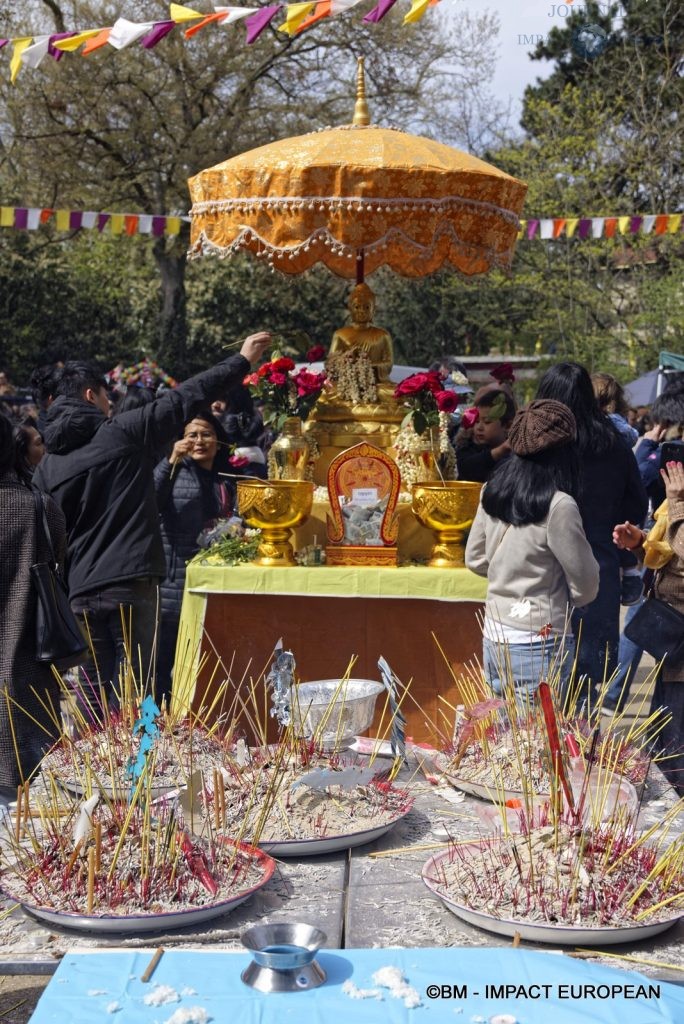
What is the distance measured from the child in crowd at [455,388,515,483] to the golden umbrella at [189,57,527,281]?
26.7 inches

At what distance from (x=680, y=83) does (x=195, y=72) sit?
6.65 m

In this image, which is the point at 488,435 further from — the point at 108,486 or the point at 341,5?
the point at 341,5

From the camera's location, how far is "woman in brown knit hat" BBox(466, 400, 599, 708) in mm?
3113

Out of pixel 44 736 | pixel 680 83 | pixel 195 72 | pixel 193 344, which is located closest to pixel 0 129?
pixel 195 72

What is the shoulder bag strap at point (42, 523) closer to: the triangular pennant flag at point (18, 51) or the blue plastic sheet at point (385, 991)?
the blue plastic sheet at point (385, 991)

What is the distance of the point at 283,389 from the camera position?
14.5ft

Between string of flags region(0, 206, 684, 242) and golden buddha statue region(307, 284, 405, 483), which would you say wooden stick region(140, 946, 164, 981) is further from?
string of flags region(0, 206, 684, 242)

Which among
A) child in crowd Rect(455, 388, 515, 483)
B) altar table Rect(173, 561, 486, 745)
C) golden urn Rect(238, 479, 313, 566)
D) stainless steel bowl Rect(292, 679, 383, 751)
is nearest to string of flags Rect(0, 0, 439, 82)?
child in crowd Rect(455, 388, 515, 483)

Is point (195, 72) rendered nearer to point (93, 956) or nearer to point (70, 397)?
point (70, 397)


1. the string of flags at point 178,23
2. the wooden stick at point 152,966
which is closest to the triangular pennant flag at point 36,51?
the string of flags at point 178,23

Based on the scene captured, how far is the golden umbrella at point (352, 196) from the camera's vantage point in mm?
4219

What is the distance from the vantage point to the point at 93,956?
170 cm

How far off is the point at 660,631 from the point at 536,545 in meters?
0.54

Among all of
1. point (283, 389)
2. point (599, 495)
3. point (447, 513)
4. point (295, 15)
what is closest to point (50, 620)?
point (447, 513)
